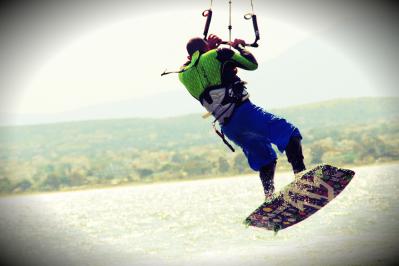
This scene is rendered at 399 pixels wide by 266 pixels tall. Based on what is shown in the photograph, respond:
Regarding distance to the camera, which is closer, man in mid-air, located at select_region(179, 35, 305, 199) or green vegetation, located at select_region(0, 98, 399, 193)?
man in mid-air, located at select_region(179, 35, 305, 199)

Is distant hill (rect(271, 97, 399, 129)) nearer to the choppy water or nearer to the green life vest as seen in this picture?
the choppy water

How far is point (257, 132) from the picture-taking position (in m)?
6.07

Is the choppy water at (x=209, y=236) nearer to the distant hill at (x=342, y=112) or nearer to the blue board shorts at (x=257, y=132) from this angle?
the blue board shorts at (x=257, y=132)

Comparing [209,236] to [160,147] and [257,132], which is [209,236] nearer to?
[257,132]

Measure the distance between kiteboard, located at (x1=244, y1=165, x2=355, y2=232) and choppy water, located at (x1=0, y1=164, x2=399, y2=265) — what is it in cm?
275

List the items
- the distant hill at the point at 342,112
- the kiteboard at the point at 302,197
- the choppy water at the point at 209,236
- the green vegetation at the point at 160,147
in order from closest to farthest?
the kiteboard at the point at 302,197, the choppy water at the point at 209,236, the green vegetation at the point at 160,147, the distant hill at the point at 342,112

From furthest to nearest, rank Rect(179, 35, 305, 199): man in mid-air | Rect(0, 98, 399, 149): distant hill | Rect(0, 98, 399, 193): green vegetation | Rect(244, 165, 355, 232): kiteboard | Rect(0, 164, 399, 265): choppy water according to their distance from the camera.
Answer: Rect(0, 98, 399, 149): distant hill
Rect(0, 98, 399, 193): green vegetation
Rect(0, 164, 399, 265): choppy water
Rect(244, 165, 355, 232): kiteboard
Rect(179, 35, 305, 199): man in mid-air

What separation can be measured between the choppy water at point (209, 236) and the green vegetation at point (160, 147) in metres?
29.4

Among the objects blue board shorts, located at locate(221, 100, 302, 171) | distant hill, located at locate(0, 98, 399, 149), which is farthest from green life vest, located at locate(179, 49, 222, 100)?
distant hill, located at locate(0, 98, 399, 149)

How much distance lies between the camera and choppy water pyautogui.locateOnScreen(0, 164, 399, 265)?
1348cm

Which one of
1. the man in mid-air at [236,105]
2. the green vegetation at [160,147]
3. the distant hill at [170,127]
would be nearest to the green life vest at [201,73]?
the man in mid-air at [236,105]

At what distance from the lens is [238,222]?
1897cm

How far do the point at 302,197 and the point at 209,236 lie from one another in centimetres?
1061

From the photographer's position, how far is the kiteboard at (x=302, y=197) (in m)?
6.32
